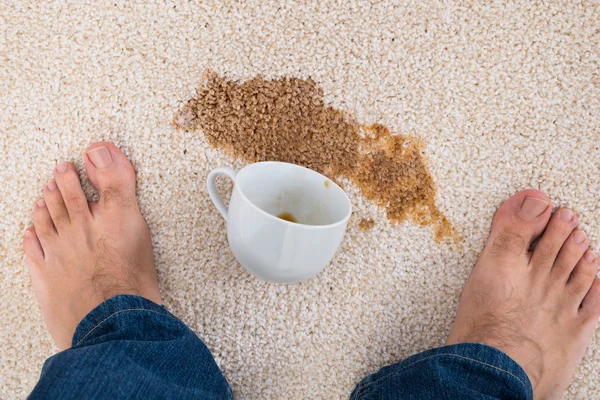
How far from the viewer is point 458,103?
0.80 meters

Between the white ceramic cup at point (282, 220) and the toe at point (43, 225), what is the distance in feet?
1.09

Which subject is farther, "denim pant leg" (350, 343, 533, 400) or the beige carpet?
the beige carpet

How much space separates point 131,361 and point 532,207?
2.25 feet

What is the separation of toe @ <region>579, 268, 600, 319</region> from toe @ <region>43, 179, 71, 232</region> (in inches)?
37.6

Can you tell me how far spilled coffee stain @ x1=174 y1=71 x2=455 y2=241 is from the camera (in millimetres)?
785

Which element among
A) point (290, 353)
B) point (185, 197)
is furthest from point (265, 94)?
point (290, 353)

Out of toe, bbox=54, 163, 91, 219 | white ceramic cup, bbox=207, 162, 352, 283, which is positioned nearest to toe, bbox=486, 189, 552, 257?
white ceramic cup, bbox=207, 162, 352, 283

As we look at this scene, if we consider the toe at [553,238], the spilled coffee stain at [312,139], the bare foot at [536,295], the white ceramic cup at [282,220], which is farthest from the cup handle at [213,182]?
the toe at [553,238]

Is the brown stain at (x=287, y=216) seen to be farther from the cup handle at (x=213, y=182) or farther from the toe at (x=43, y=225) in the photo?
the toe at (x=43, y=225)

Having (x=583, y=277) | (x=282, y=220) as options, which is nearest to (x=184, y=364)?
(x=282, y=220)

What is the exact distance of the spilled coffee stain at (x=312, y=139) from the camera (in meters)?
0.79

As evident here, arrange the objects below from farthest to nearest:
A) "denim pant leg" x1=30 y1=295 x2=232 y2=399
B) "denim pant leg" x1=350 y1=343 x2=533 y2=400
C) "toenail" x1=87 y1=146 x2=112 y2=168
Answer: "toenail" x1=87 y1=146 x2=112 y2=168, "denim pant leg" x1=350 y1=343 x2=533 y2=400, "denim pant leg" x1=30 y1=295 x2=232 y2=399

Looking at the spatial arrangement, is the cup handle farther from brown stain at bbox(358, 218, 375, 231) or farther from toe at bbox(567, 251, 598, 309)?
toe at bbox(567, 251, 598, 309)

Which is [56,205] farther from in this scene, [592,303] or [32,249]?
[592,303]
